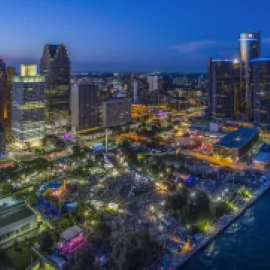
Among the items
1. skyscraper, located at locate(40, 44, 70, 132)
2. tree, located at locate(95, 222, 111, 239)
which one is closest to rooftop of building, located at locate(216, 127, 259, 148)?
tree, located at locate(95, 222, 111, 239)

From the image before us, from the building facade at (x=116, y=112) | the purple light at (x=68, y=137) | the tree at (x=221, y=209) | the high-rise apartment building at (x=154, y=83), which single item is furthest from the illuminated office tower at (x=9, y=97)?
the high-rise apartment building at (x=154, y=83)

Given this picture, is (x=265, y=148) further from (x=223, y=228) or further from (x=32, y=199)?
(x=32, y=199)

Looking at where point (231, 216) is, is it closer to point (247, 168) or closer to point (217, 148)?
point (247, 168)

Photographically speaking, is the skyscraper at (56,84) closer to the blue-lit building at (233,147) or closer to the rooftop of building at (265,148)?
the blue-lit building at (233,147)

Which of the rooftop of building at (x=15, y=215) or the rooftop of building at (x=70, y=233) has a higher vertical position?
the rooftop of building at (x=15, y=215)

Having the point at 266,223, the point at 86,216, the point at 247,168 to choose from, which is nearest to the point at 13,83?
the point at 86,216

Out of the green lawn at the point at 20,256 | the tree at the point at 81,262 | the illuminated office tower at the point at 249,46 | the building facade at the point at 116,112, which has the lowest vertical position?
the green lawn at the point at 20,256
